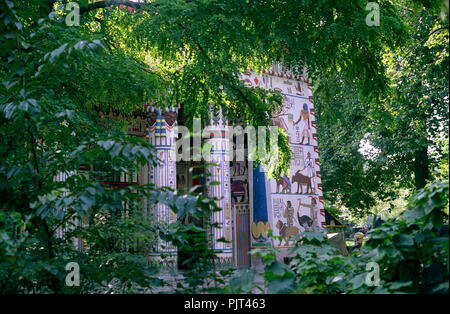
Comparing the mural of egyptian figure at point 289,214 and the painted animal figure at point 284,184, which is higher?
the painted animal figure at point 284,184

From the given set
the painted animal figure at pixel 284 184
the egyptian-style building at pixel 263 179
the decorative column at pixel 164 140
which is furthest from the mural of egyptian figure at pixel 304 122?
the decorative column at pixel 164 140

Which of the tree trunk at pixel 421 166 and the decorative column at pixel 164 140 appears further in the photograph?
the tree trunk at pixel 421 166

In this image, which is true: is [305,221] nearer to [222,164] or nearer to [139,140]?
[222,164]

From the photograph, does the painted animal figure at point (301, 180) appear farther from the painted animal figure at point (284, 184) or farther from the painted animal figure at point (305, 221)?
the painted animal figure at point (305, 221)

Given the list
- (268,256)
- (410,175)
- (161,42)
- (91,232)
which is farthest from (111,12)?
(410,175)

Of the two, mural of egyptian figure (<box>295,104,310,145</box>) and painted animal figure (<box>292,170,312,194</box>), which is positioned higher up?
mural of egyptian figure (<box>295,104,310,145</box>)

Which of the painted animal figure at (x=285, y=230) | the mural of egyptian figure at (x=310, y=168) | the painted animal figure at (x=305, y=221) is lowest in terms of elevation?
the painted animal figure at (x=285, y=230)

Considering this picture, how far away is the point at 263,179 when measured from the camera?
45.9ft

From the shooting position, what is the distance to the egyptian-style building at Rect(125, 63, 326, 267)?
12773 mm

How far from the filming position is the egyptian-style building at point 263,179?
12.8 m

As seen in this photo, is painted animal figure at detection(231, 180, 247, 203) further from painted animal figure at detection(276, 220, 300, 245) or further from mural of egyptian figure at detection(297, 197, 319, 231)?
mural of egyptian figure at detection(297, 197, 319, 231)

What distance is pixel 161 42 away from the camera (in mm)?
6012

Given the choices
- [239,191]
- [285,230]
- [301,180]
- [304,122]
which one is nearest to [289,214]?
[285,230]

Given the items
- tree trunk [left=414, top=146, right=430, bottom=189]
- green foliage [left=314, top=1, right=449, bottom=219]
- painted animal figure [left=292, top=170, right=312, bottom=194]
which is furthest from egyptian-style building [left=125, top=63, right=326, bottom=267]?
tree trunk [left=414, top=146, right=430, bottom=189]
